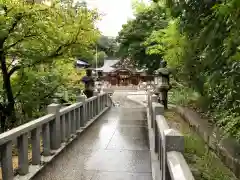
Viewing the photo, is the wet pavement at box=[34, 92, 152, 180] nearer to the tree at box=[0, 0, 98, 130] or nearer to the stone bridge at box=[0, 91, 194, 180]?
the stone bridge at box=[0, 91, 194, 180]

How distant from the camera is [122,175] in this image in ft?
13.9

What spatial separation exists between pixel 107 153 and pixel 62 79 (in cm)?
394

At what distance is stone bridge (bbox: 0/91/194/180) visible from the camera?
3328 millimetres

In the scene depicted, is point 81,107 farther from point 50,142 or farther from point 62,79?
point 50,142

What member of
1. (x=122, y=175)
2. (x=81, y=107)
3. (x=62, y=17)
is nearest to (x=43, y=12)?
(x=62, y=17)

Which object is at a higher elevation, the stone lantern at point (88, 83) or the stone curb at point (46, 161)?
the stone lantern at point (88, 83)

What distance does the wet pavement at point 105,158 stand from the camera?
13.9 feet

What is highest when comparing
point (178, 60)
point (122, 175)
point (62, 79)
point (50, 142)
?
point (178, 60)

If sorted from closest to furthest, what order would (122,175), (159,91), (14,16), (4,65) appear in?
(122,175) < (14,16) < (4,65) < (159,91)

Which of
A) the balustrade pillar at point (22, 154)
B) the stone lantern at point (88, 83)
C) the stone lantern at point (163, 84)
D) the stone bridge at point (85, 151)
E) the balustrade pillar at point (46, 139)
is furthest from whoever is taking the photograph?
the stone lantern at point (88, 83)

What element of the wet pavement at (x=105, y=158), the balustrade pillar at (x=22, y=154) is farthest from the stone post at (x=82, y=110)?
the balustrade pillar at (x=22, y=154)

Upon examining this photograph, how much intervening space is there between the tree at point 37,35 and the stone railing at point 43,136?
1519 millimetres

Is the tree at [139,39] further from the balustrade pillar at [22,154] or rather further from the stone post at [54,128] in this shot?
the balustrade pillar at [22,154]

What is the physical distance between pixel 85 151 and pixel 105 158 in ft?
1.95
